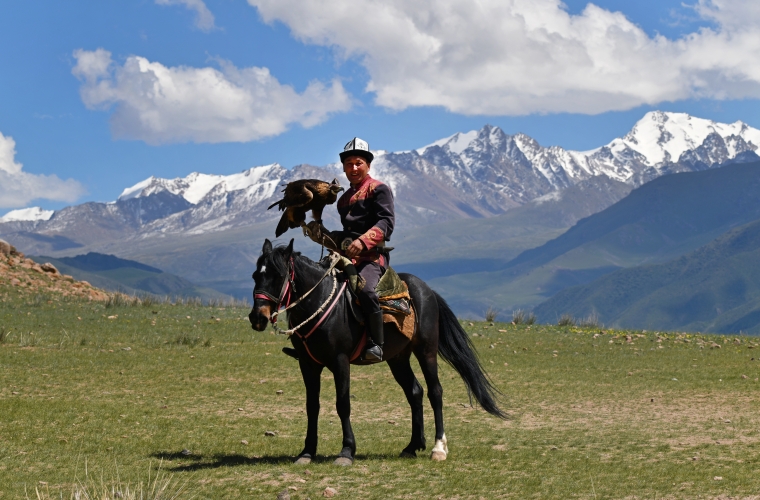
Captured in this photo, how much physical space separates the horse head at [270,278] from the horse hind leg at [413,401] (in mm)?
2182

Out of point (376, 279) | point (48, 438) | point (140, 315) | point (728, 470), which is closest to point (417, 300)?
point (376, 279)

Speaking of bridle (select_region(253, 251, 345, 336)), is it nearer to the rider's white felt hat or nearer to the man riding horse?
the man riding horse

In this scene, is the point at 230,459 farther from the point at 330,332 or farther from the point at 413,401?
the point at 413,401

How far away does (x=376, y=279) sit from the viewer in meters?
10.3

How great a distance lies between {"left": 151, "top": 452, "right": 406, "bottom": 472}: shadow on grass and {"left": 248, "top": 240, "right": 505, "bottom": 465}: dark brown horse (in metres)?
0.18

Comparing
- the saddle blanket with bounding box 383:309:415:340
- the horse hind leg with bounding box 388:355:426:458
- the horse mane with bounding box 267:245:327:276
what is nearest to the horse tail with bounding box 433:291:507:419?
the horse hind leg with bounding box 388:355:426:458

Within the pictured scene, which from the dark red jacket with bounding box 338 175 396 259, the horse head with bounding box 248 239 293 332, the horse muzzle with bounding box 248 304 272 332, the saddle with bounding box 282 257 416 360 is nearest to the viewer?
the horse muzzle with bounding box 248 304 272 332

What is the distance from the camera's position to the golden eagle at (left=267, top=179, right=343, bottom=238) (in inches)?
386

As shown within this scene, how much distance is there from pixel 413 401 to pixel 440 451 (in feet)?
2.71

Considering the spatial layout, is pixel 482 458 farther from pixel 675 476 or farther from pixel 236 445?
pixel 236 445

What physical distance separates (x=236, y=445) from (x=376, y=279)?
2.90 m

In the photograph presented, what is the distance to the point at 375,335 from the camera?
1015cm

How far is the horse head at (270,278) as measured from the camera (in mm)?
9289

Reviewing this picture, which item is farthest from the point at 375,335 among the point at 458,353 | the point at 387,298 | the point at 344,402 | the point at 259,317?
the point at 458,353
